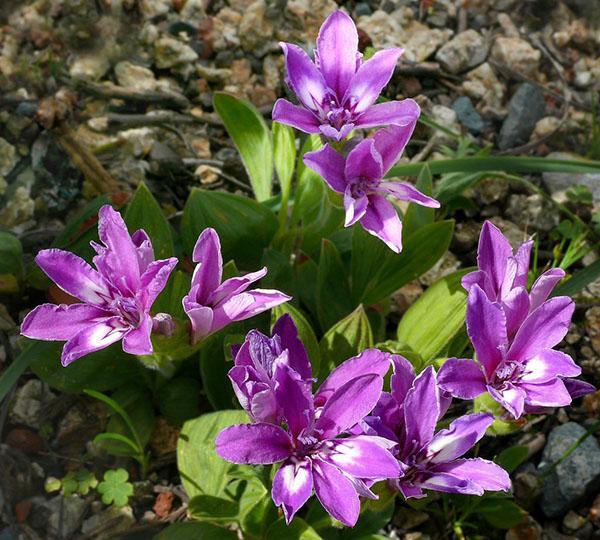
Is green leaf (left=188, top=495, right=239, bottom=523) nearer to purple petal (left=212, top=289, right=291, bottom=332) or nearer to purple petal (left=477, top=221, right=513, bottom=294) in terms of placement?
purple petal (left=212, top=289, right=291, bottom=332)

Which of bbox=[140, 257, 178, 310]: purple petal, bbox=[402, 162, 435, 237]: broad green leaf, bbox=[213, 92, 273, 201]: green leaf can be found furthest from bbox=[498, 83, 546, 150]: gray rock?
bbox=[140, 257, 178, 310]: purple petal

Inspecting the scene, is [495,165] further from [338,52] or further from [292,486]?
[292,486]

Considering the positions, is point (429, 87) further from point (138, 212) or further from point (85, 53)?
point (138, 212)

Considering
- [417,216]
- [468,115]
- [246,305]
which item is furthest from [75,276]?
[468,115]

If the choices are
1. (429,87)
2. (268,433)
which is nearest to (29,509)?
(268,433)

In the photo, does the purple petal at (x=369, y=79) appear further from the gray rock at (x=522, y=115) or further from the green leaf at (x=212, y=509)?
the gray rock at (x=522, y=115)

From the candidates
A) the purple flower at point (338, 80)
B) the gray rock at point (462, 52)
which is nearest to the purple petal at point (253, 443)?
the purple flower at point (338, 80)
